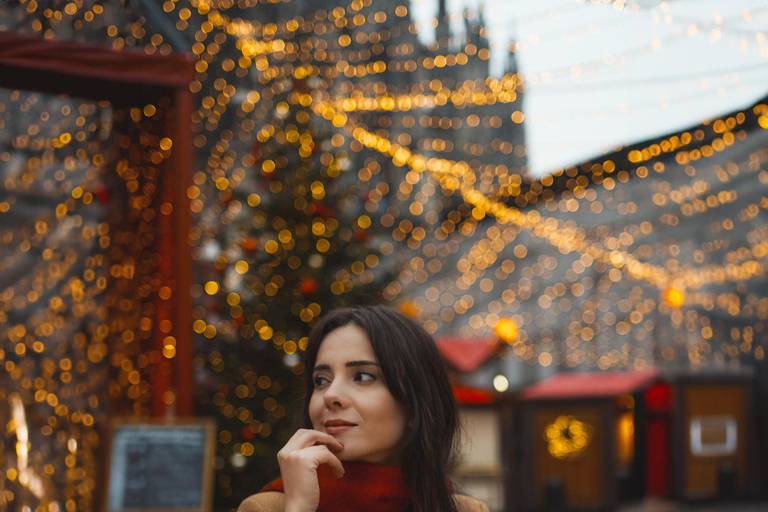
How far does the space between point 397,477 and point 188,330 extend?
2.75m

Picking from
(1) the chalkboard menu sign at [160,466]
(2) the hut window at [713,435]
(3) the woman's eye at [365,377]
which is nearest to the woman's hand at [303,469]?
(3) the woman's eye at [365,377]

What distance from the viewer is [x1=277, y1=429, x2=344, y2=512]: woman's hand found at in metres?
1.79

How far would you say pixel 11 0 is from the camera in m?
4.13

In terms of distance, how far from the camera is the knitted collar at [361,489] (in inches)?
74.9

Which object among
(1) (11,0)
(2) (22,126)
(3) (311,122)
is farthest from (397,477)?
(3) (311,122)

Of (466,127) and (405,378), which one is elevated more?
(466,127)

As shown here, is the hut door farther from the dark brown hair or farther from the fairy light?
the dark brown hair

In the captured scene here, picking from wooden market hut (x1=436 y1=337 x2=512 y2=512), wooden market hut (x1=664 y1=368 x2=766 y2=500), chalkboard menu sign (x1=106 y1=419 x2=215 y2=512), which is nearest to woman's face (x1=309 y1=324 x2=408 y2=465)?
chalkboard menu sign (x1=106 y1=419 x2=215 y2=512)

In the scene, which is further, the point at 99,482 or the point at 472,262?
the point at 472,262

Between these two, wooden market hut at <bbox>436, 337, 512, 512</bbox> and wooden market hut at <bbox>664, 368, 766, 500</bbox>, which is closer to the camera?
wooden market hut at <bbox>436, 337, 512, 512</bbox>

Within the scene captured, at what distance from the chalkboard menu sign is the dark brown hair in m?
2.45

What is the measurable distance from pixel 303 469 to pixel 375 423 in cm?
21

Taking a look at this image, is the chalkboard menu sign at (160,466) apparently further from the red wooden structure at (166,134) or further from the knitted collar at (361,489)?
the knitted collar at (361,489)

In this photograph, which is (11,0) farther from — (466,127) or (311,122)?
(466,127)
